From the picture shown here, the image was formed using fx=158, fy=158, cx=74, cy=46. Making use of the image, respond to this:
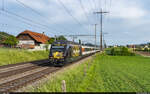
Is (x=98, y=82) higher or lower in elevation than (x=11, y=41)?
lower

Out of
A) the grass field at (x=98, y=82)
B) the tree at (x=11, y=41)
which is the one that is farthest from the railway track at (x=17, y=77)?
the tree at (x=11, y=41)

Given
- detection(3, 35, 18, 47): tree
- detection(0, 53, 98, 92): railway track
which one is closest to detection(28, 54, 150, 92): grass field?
detection(0, 53, 98, 92): railway track

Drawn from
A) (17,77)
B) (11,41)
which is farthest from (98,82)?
(11,41)

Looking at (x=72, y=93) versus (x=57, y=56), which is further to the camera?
(x=57, y=56)

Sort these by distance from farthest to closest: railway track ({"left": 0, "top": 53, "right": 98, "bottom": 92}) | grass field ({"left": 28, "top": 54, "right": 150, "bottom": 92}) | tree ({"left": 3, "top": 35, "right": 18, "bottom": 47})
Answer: tree ({"left": 3, "top": 35, "right": 18, "bottom": 47}) → railway track ({"left": 0, "top": 53, "right": 98, "bottom": 92}) → grass field ({"left": 28, "top": 54, "right": 150, "bottom": 92})

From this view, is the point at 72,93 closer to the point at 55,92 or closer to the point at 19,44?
the point at 55,92

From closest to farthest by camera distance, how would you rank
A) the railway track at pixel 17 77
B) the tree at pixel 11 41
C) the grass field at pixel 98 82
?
1. the grass field at pixel 98 82
2. the railway track at pixel 17 77
3. the tree at pixel 11 41

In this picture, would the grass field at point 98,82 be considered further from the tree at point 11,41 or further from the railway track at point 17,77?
the tree at point 11,41

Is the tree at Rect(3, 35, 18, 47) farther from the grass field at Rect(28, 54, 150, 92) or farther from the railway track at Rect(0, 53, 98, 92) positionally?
the grass field at Rect(28, 54, 150, 92)

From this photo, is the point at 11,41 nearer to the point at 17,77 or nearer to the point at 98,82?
the point at 17,77

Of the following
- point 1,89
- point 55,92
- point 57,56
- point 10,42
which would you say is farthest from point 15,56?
point 10,42

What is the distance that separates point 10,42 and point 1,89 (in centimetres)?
5468

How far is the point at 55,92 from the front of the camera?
290 inches

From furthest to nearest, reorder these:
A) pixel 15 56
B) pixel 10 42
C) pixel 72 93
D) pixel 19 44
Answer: pixel 19 44, pixel 10 42, pixel 15 56, pixel 72 93
